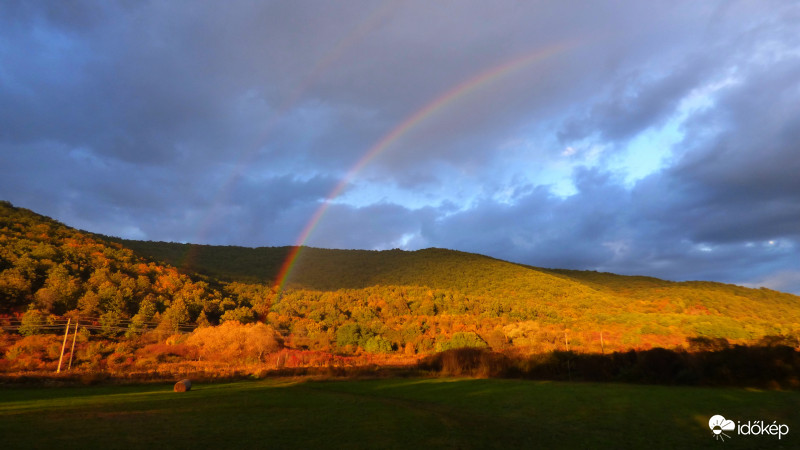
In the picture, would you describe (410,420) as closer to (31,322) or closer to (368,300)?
(31,322)

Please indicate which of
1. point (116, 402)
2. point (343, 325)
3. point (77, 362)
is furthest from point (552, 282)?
point (116, 402)

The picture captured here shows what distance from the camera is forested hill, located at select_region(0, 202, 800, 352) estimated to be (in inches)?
1344

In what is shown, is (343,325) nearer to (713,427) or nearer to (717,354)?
(717,354)

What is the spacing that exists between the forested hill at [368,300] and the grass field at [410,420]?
16.8 meters

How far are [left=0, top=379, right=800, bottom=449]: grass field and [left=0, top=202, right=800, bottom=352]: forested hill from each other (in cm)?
1682

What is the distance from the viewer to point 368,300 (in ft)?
167

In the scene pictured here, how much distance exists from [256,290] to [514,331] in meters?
33.2

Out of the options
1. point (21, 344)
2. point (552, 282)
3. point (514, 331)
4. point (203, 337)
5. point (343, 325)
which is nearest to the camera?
point (21, 344)

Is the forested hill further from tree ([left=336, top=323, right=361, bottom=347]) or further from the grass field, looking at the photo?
the grass field

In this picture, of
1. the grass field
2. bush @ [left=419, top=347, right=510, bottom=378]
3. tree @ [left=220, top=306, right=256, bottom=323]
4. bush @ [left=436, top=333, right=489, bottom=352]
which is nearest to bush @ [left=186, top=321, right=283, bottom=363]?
tree @ [left=220, top=306, right=256, bottom=323]

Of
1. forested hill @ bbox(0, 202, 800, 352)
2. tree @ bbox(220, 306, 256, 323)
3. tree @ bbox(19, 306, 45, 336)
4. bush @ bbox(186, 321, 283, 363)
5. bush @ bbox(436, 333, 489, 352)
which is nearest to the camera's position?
tree @ bbox(19, 306, 45, 336)

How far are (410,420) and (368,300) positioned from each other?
43787 millimetres

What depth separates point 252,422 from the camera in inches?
281

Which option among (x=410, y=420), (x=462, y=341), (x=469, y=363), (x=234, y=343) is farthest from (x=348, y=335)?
(x=410, y=420)
